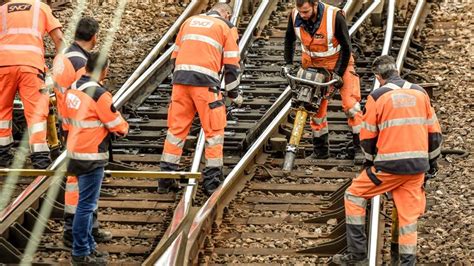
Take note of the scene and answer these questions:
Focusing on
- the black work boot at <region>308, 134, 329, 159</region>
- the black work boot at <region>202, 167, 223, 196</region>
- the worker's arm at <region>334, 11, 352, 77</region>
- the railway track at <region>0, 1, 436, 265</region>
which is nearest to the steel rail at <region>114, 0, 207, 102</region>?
the railway track at <region>0, 1, 436, 265</region>

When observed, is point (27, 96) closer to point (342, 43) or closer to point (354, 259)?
point (342, 43)

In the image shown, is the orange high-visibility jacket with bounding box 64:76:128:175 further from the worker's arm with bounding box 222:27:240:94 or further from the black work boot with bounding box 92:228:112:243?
the worker's arm with bounding box 222:27:240:94

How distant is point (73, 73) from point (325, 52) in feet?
9.38

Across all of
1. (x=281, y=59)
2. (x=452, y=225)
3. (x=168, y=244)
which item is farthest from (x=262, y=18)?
(x=168, y=244)

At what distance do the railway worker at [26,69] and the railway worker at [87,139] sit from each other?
2.21 meters

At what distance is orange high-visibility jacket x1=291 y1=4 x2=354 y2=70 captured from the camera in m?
12.7

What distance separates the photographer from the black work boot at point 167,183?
12188mm

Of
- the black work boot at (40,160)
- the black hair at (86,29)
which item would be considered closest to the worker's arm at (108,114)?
the black hair at (86,29)

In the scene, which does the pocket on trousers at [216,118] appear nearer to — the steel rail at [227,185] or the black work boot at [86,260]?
the steel rail at [227,185]

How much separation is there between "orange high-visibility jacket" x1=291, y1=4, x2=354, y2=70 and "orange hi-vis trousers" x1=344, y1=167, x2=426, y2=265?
2.66m

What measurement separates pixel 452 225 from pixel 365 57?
15.3 feet

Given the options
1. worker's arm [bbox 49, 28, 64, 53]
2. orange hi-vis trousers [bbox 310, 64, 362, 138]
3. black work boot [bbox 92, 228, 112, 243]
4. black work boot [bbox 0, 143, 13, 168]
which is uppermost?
worker's arm [bbox 49, 28, 64, 53]

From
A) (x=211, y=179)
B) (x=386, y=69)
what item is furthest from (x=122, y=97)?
(x=386, y=69)

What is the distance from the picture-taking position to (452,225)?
11.5 meters
